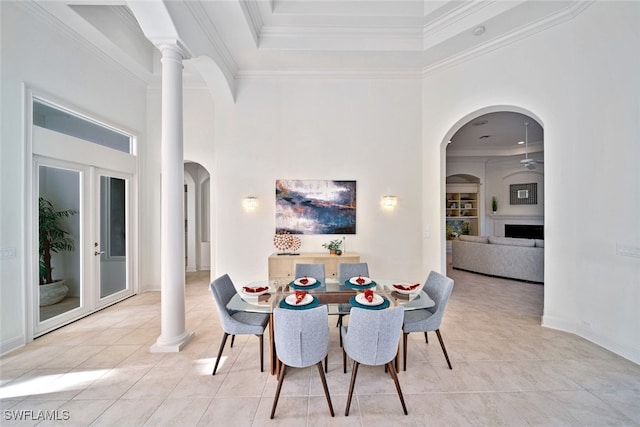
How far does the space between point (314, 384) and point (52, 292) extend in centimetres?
381

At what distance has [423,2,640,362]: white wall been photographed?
9.16 ft

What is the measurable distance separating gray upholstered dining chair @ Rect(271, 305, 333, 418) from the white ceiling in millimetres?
3185

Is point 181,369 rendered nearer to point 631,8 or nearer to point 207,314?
point 207,314

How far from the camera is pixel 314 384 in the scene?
235 centimetres

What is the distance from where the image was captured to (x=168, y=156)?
298cm

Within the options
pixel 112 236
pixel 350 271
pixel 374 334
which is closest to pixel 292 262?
pixel 350 271

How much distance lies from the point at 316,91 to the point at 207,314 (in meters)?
4.11

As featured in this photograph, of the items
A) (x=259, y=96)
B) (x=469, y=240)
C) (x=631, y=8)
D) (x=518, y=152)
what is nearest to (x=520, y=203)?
(x=518, y=152)

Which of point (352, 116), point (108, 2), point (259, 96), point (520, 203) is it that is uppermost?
point (108, 2)

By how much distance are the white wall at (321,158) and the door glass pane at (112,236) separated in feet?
5.43

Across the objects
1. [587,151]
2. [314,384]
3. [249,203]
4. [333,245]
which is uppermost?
[587,151]

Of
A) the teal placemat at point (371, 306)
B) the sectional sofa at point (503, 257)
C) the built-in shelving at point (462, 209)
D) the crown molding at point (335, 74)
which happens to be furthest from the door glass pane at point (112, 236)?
the built-in shelving at point (462, 209)

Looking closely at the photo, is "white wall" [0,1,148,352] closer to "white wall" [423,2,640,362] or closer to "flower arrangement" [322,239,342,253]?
"flower arrangement" [322,239,342,253]

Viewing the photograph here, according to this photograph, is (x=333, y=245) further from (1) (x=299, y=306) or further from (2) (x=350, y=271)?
(1) (x=299, y=306)
